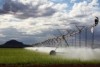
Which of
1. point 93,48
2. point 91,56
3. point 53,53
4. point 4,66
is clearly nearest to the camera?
point 4,66

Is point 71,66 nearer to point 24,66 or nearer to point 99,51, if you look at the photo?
point 24,66

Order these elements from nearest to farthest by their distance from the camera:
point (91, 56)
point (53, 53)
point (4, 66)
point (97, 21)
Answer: point (4, 66)
point (97, 21)
point (91, 56)
point (53, 53)

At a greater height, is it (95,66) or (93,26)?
(93,26)

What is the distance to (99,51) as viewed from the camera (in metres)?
57.6

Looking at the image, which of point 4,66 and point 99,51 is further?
point 99,51

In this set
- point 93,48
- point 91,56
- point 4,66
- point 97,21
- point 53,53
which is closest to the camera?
point 4,66

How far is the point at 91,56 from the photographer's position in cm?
5334

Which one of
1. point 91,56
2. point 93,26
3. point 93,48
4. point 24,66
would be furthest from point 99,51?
point 24,66

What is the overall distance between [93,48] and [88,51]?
1481 millimetres

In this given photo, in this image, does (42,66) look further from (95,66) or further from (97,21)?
(97,21)

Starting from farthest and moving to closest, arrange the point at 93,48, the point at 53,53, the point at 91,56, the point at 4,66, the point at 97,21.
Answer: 1. the point at 53,53
2. the point at 93,48
3. the point at 91,56
4. the point at 97,21
5. the point at 4,66

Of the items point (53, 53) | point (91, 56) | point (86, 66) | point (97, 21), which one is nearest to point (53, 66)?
point (86, 66)

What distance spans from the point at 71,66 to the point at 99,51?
23.2m

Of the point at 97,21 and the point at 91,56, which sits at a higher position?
the point at 97,21
